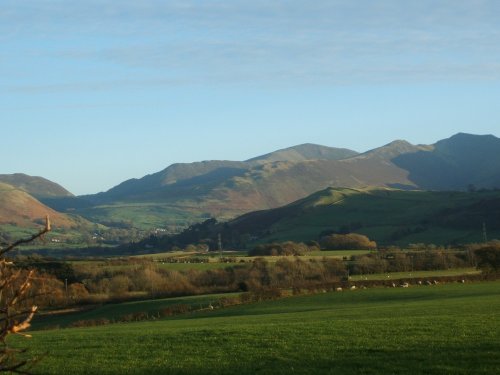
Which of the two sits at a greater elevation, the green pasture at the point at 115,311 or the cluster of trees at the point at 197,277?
the cluster of trees at the point at 197,277

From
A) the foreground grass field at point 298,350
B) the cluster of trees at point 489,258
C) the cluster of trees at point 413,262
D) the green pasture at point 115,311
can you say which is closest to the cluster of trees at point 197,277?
the cluster of trees at point 413,262

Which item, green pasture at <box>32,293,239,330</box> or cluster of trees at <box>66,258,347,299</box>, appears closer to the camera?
green pasture at <box>32,293,239,330</box>

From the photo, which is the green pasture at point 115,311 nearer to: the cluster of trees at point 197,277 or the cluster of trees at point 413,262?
the cluster of trees at point 197,277

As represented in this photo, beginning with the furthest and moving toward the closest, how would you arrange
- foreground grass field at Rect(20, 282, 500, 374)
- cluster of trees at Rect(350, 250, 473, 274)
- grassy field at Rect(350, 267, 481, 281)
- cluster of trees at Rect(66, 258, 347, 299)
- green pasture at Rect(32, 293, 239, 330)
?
cluster of trees at Rect(350, 250, 473, 274)
cluster of trees at Rect(66, 258, 347, 299)
grassy field at Rect(350, 267, 481, 281)
green pasture at Rect(32, 293, 239, 330)
foreground grass field at Rect(20, 282, 500, 374)

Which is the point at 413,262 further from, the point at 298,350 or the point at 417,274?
the point at 298,350

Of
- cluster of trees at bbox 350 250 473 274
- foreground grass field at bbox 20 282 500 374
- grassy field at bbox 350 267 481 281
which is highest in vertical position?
foreground grass field at bbox 20 282 500 374

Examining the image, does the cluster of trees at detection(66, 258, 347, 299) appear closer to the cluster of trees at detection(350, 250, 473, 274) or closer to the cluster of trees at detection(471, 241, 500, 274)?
the cluster of trees at detection(350, 250, 473, 274)

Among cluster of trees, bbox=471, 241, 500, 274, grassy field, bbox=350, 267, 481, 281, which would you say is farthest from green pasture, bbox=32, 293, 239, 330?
cluster of trees, bbox=471, 241, 500, 274

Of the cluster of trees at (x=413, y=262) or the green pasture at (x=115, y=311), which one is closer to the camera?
the green pasture at (x=115, y=311)

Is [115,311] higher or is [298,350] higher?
[298,350]

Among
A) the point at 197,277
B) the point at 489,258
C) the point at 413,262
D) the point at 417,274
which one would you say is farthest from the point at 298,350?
the point at 413,262

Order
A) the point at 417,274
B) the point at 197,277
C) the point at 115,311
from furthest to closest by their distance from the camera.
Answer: the point at 197,277
the point at 417,274
the point at 115,311

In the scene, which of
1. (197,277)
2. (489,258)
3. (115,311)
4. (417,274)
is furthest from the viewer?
(197,277)

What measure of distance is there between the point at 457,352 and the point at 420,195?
174 metres
